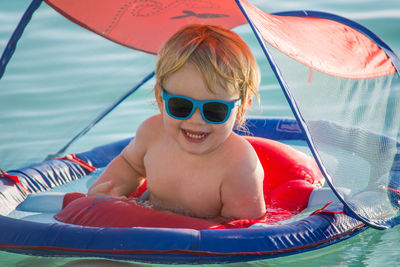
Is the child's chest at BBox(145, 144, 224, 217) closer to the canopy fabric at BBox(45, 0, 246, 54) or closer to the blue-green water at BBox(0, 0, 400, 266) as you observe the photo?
the blue-green water at BBox(0, 0, 400, 266)

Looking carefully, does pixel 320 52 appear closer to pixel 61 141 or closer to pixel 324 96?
pixel 324 96

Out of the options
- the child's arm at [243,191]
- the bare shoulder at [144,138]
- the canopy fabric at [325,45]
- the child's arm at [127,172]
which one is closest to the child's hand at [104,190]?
the child's arm at [127,172]

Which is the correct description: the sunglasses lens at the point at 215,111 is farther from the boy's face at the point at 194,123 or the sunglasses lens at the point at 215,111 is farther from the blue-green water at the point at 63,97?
the blue-green water at the point at 63,97

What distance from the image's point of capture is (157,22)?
3.27 m

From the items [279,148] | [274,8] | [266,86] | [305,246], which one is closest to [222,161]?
[305,246]

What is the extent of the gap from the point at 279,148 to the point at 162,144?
77 centimetres

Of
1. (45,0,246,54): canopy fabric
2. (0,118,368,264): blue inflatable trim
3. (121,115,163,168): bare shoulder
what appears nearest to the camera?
(0,118,368,264): blue inflatable trim

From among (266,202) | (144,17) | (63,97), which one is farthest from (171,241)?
(144,17)

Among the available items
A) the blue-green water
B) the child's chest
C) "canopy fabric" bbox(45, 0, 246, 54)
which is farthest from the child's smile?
"canopy fabric" bbox(45, 0, 246, 54)

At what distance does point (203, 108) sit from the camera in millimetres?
2293

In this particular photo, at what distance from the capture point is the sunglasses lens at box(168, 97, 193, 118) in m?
2.31

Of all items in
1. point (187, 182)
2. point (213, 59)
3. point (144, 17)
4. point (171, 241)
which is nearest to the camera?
point (171, 241)

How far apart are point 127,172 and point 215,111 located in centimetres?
66

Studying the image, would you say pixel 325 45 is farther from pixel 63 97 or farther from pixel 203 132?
pixel 63 97
